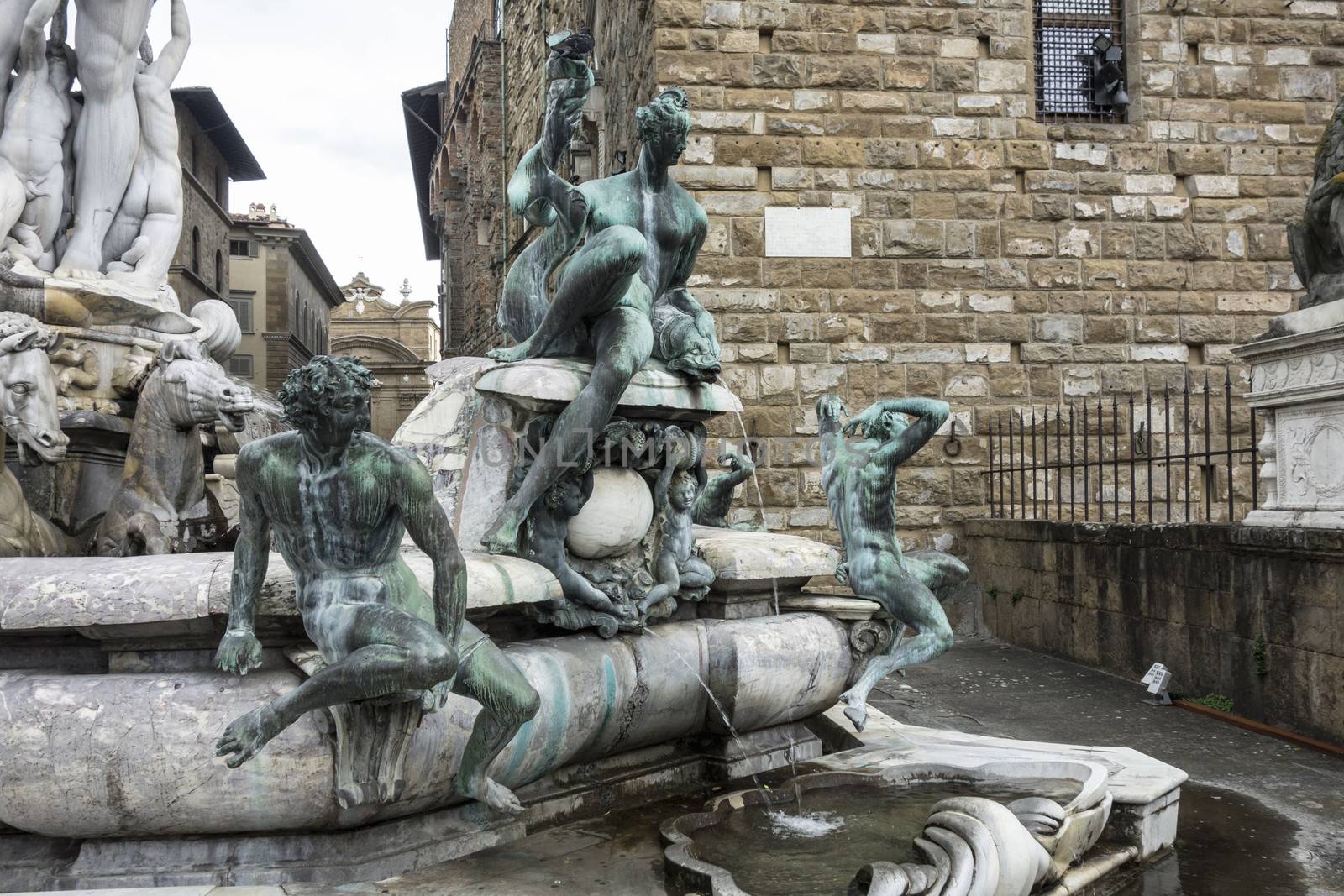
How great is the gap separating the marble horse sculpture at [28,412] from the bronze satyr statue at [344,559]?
1632 millimetres

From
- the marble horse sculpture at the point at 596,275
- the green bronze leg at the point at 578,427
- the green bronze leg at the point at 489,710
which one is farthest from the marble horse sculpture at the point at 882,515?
the green bronze leg at the point at 489,710

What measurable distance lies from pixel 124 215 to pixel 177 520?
9.07 ft

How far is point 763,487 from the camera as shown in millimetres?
10172

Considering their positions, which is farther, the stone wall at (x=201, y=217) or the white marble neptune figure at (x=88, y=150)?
the stone wall at (x=201, y=217)

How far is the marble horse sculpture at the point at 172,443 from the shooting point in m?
4.46

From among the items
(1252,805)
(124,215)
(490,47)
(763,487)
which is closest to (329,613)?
(1252,805)

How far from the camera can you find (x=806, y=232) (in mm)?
10398

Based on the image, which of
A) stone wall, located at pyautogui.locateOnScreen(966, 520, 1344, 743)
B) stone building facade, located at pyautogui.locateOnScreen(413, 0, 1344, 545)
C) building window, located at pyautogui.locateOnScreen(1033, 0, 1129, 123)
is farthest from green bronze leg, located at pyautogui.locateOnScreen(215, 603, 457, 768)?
building window, located at pyautogui.locateOnScreen(1033, 0, 1129, 123)

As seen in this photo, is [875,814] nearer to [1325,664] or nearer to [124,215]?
[1325,664]

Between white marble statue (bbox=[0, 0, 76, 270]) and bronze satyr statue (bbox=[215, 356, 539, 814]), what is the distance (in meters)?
3.97

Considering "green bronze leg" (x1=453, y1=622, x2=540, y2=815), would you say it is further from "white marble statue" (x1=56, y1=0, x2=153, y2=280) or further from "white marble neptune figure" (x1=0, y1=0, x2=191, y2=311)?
"white marble statue" (x1=56, y1=0, x2=153, y2=280)

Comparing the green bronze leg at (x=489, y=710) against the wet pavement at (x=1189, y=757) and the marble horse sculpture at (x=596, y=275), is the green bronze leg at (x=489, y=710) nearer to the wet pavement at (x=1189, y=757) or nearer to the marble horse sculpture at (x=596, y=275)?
the marble horse sculpture at (x=596, y=275)

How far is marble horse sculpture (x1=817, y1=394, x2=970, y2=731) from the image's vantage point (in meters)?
4.45

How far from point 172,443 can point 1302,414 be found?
A: 5561 millimetres
